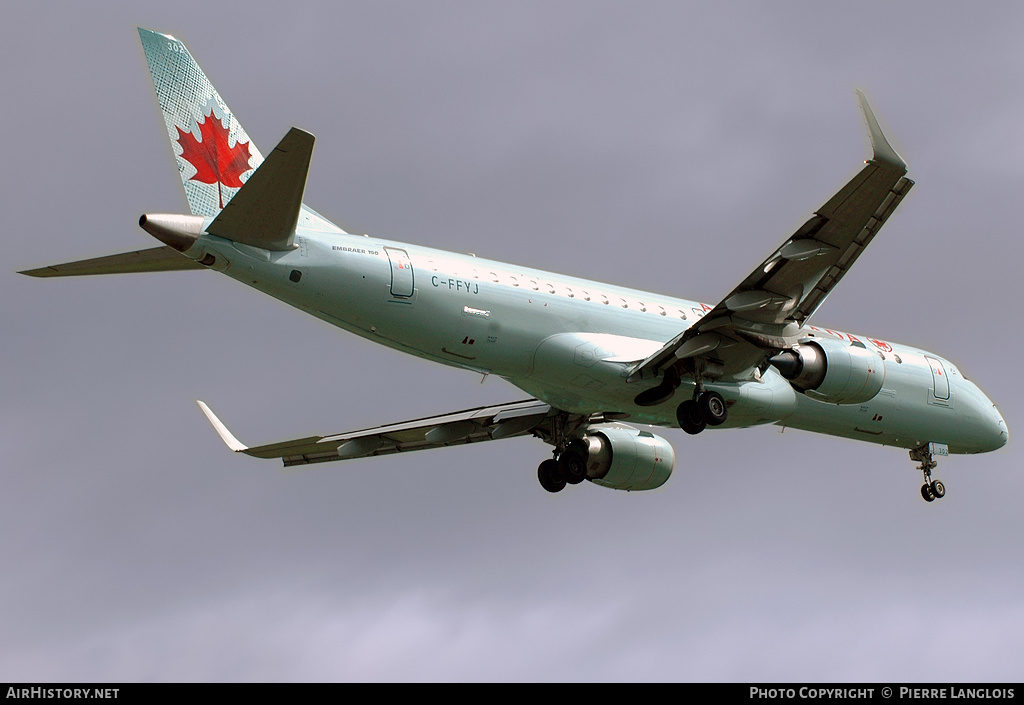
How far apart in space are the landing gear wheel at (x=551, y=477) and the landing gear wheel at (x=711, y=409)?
15.8 feet

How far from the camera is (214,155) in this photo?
27031mm

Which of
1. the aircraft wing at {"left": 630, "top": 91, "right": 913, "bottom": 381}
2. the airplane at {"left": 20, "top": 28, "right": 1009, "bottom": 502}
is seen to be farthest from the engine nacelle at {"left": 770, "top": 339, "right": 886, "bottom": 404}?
the aircraft wing at {"left": 630, "top": 91, "right": 913, "bottom": 381}

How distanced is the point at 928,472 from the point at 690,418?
859 centimetres

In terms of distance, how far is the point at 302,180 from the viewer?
77.2ft

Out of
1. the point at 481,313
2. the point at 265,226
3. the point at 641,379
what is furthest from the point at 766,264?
the point at 265,226

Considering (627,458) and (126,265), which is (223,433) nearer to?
(126,265)

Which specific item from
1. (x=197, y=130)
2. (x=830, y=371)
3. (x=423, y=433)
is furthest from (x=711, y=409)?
(x=197, y=130)

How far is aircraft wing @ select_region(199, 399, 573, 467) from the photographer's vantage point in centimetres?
3194

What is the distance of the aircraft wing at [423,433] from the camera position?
31938 mm

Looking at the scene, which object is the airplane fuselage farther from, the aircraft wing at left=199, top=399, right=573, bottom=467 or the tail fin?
the tail fin

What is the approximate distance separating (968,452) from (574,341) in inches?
479

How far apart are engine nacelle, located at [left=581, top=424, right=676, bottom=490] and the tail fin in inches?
407

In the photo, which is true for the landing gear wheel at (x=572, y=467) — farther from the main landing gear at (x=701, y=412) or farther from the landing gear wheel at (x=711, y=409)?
the landing gear wheel at (x=711, y=409)
